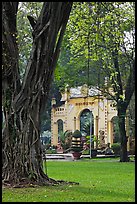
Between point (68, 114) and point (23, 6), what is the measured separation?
14.1 m

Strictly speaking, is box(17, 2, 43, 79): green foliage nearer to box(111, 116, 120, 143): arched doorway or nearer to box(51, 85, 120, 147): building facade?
box(51, 85, 120, 147): building facade

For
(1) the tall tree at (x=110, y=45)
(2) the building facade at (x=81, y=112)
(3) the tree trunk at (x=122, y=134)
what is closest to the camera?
(1) the tall tree at (x=110, y=45)

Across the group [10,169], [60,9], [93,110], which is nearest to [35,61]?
[60,9]

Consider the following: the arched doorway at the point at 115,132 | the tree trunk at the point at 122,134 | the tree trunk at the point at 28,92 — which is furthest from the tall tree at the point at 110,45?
the arched doorway at the point at 115,132

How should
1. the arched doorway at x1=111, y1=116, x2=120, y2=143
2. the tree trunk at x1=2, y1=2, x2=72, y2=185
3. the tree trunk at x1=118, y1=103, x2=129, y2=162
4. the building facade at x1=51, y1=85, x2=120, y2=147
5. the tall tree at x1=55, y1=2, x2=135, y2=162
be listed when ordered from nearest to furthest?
1. the tree trunk at x1=2, y1=2, x2=72, y2=185
2. the tall tree at x1=55, y1=2, x2=135, y2=162
3. the tree trunk at x1=118, y1=103, x2=129, y2=162
4. the building facade at x1=51, y1=85, x2=120, y2=147
5. the arched doorway at x1=111, y1=116, x2=120, y2=143

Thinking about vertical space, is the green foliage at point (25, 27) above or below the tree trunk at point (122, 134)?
above

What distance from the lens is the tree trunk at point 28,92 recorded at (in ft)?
30.6

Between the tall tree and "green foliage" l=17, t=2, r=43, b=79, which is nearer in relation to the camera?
the tall tree

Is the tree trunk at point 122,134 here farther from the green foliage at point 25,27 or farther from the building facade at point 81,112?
the building facade at point 81,112

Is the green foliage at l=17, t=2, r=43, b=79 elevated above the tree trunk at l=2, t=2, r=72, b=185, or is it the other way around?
the green foliage at l=17, t=2, r=43, b=79

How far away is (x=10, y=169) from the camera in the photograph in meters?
9.32

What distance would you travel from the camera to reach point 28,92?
9578 mm

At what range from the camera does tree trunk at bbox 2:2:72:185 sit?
932 cm

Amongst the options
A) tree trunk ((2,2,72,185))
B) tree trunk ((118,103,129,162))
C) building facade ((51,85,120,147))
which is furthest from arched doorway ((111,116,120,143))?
tree trunk ((2,2,72,185))
